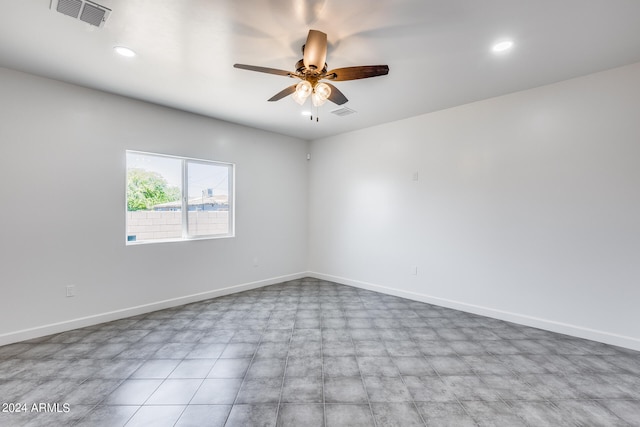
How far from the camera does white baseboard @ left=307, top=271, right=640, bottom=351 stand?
279 cm

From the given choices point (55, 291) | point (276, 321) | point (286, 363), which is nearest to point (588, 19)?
point (286, 363)

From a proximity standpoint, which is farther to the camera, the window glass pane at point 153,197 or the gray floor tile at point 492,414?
the window glass pane at point 153,197

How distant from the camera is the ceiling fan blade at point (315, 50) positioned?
2.04m

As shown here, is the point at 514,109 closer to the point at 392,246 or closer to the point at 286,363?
the point at 392,246

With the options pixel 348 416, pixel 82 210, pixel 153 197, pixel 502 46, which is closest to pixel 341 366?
pixel 348 416

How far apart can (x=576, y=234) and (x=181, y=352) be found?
4330mm

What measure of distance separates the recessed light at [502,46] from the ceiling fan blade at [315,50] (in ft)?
5.02

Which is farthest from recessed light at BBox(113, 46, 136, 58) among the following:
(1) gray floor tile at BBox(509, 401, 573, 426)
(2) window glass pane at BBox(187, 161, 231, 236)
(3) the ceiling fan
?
(1) gray floor tile at BBox(509, 401, 573, 426)

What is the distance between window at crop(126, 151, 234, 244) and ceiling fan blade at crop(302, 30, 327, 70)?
272 cm

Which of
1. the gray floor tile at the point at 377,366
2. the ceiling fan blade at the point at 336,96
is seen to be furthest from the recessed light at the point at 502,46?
the gray floor tile at the point at 377,366

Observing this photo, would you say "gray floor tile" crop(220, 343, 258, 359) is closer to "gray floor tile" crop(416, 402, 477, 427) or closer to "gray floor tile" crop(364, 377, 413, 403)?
"gray floor tile" crop(364, 377, 413, 403)

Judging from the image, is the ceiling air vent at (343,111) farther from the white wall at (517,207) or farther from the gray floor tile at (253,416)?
the gray floor tile at (253,416)

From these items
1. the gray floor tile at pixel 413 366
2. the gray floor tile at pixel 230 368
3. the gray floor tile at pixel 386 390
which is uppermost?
the gray floor tile at pixel 386 390

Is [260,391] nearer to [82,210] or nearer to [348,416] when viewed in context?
[348,416]
